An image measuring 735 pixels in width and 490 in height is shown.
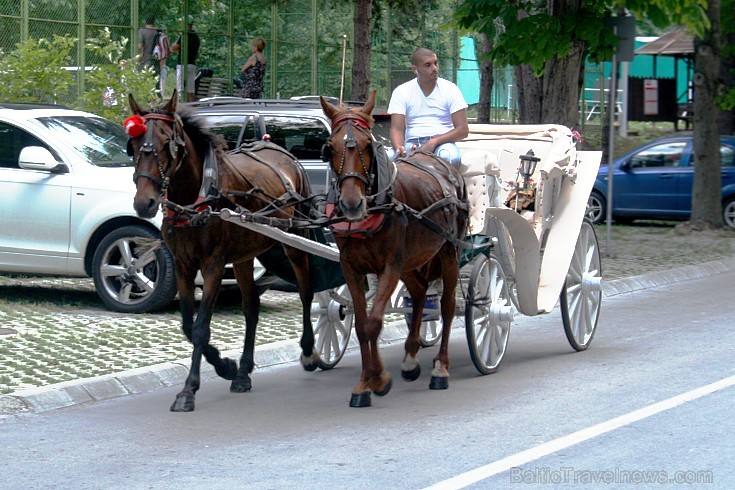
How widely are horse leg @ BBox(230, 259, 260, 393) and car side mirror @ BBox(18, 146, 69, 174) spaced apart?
3534 mm

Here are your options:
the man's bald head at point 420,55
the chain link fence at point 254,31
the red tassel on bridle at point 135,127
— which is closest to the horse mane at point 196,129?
the red tassel on bridle at point 135,127

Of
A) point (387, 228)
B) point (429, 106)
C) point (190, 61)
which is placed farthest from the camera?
point (190, 61)

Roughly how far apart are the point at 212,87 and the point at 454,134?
16.5 m

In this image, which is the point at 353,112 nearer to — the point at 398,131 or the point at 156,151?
the point at 156,151

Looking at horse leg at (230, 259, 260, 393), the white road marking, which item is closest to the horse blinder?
horse leg at (230, 259, 260, 393)

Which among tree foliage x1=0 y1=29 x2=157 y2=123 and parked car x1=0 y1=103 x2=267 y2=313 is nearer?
parked car x1=0 y1=103 x2=267 y2=313

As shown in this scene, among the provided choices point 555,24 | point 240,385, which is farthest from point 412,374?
point 555,24

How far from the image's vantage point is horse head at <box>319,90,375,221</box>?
7.72 meters

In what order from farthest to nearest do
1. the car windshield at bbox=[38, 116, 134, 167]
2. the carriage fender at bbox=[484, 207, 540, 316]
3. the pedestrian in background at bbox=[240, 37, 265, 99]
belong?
the pedestrian in background at bbox=[240, 37, 265, 99]
the car windshield at bbox=[38, 116, 134, 167]
the carriage fender at bbox=[484, 207, 540, 316]

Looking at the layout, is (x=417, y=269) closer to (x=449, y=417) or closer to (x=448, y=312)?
(x=448, y=312)

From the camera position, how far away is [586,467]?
6.64m

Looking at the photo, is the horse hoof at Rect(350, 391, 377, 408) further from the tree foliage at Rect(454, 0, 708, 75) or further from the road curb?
the tree foliage at Rect(454, 0, 708, 75)

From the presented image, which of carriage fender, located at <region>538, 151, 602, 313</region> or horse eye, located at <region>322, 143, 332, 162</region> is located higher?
horse eye, located at <region>322, 143, 332, 162</region>

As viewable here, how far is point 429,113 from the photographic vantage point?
9.97 m
